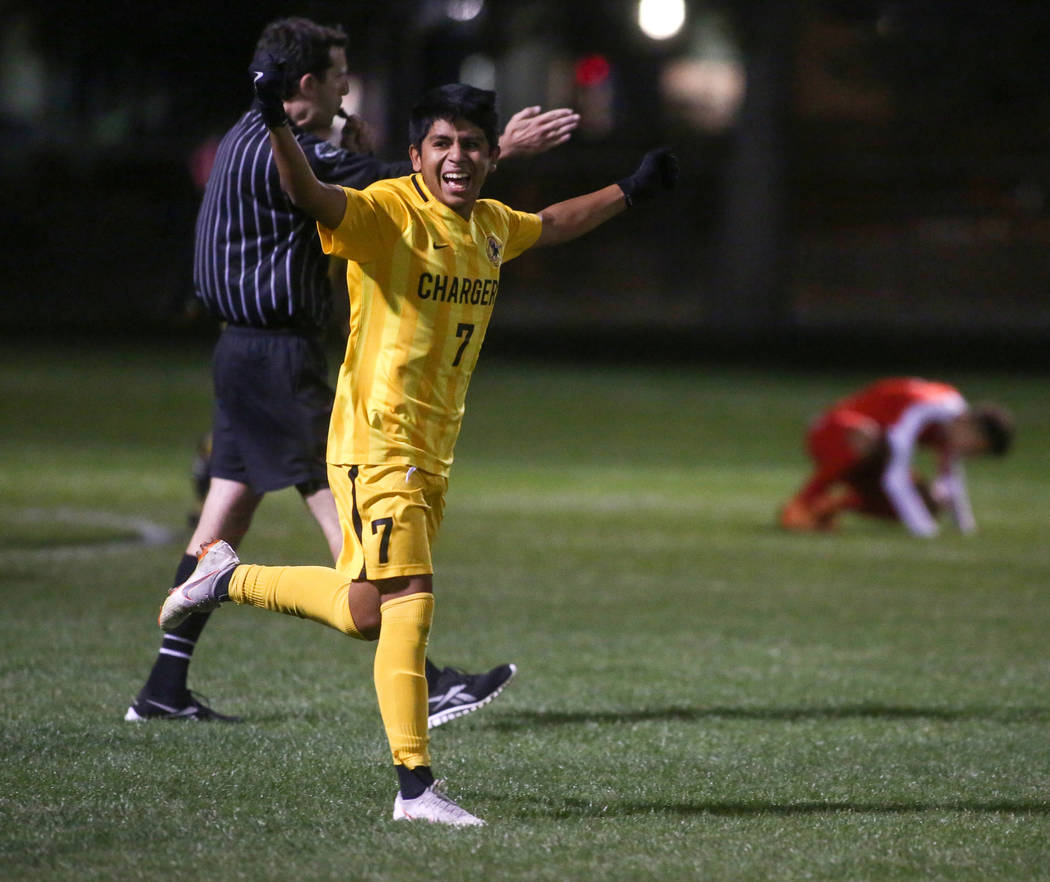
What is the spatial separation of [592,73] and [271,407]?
45.8 meters

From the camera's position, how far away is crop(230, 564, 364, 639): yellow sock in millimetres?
4805

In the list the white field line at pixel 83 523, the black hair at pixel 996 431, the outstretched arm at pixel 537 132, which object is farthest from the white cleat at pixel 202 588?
the black hair at pixel 996 431

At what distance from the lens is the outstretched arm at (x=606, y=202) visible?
543cm

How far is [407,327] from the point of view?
4773mm

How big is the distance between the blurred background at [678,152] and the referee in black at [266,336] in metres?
11.7

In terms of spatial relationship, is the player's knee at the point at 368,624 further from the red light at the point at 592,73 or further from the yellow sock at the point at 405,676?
the red light at the point at 592,73

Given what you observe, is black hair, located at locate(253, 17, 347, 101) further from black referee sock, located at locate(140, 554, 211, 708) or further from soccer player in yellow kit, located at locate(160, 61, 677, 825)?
black referee sock, located at locate(140, 554, 211, 708)

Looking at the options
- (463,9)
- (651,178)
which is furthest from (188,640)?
(463,9)

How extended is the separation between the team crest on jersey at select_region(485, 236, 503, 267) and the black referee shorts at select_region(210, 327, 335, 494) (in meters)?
1.24

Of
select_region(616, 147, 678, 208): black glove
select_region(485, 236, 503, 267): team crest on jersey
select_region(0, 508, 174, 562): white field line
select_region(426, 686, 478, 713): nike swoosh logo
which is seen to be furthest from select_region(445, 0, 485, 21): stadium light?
select_region(485, 236, 503, 267): team crest on jersey

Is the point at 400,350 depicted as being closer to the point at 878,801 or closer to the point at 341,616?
the point at 341,616

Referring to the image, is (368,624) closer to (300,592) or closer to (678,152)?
(300,592)

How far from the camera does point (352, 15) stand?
24.0 metres

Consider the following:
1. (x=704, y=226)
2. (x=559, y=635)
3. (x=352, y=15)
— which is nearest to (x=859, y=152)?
(x=704, y=226)
